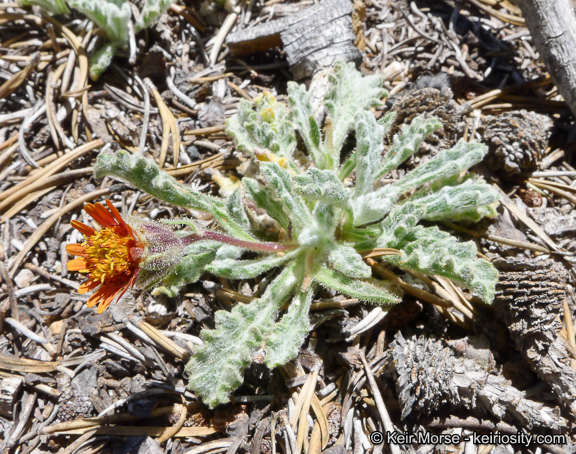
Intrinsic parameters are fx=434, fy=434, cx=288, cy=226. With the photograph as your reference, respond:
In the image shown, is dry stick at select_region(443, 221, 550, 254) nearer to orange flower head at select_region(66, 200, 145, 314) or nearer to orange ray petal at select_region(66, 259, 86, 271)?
orange flower head at select_region(66, 200, 145, 314)

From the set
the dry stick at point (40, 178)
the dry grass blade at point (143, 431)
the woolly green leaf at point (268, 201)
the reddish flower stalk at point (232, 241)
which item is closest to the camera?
the dry grass blade at point (143, 431)

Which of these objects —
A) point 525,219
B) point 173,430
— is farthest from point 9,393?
point 525,219

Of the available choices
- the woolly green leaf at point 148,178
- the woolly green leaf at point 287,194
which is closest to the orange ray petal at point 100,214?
the woolly green leaf at point 148,178

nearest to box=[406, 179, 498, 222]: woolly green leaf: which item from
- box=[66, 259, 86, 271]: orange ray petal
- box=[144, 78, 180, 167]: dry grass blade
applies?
box=[144, 78, 180, 167]: dry grass blade

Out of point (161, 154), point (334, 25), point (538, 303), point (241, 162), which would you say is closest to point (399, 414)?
point (538, 303)

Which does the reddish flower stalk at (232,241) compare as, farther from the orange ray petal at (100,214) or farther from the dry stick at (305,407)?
the dry stick at (305,407)

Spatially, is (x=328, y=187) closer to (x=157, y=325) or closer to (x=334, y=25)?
(x=157, y=325)

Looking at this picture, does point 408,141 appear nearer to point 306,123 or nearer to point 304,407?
point 306,123
